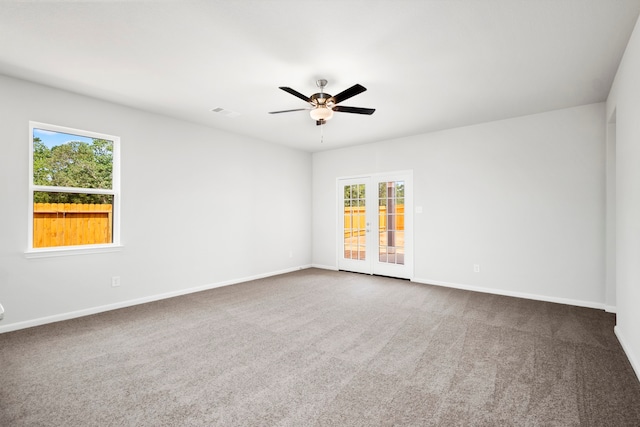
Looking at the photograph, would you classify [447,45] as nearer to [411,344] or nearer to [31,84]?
[411,344]

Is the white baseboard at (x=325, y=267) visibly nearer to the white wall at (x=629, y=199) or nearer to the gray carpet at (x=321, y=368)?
the gray carpet at (x=321, y=368)

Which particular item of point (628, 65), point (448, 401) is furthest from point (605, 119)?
point (448, 401)

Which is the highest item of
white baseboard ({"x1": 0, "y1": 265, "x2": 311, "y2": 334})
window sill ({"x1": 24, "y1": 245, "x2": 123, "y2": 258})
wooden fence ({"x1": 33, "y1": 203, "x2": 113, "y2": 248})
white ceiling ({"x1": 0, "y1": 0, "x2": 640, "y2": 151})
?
white ceiling ({"x1": 0, "y1": 0, "x2": 640, "y2": 151})

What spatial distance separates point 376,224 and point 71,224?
486cm

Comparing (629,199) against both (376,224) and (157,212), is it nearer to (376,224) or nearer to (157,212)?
(376,224)

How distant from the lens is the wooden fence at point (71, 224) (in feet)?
11.6

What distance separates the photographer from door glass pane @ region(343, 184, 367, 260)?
6.41 metres

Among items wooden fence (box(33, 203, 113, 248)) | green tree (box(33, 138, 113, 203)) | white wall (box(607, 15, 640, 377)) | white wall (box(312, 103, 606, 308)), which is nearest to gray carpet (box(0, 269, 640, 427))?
white wall (box(607, 15, 640, 377))

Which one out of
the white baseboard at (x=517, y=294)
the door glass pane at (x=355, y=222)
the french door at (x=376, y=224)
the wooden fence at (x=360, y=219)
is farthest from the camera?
the door glass pane at (x=355, y=222)

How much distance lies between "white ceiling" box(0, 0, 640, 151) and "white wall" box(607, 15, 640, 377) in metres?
0.27

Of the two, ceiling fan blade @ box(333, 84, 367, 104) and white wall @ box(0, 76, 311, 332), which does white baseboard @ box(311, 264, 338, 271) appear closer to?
white wall @ box(0, 76, 311, 332)

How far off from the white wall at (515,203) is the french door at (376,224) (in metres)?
0.21

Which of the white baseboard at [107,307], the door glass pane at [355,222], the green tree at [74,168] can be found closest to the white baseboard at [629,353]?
the door glass pane at [355,222]

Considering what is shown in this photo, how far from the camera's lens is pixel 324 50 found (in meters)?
2.74
